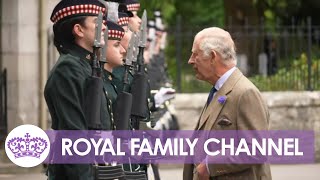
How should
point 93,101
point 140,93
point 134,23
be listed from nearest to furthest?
point 93,101
point 140,93
point 134,23

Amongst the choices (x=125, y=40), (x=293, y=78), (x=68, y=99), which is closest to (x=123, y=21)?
(x=125, y=40)

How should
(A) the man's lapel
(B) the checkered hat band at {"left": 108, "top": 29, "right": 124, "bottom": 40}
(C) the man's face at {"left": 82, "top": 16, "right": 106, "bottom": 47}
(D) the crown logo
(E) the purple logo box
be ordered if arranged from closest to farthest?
(E) the purple logo box
(C) the man's face at {"left": 82, "top": 16, "right": 106, "bottom": 47}
(A) the man's lapel
(B) the checkered hat band at {"left": 108, "top": 29, "right": 124, "bottom": 40}
(D) the crown logo

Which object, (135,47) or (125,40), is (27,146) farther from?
(135,47)

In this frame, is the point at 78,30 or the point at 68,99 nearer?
the point at 68,99

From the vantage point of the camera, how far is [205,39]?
6844 mm

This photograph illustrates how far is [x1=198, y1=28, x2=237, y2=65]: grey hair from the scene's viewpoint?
6.80 metres

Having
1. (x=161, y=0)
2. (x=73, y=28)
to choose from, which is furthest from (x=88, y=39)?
(x=161, y=0)

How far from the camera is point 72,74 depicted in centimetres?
629

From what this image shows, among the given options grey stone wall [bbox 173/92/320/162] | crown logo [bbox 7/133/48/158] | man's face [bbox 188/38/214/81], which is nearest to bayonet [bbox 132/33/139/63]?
man's face [bbox 188/38/214/81]

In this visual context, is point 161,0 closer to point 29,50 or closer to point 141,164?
point 29,50

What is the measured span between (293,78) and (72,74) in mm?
11616

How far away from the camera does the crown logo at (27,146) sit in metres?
8.02

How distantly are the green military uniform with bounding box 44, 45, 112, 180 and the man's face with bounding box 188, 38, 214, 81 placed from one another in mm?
762

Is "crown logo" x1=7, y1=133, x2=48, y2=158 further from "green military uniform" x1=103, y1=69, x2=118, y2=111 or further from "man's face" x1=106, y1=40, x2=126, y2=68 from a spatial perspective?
"man's face" x1=106, y1=40, x2=126, y2=68
